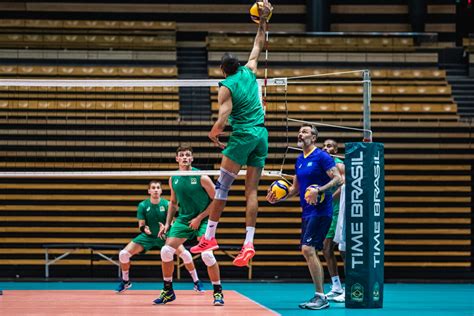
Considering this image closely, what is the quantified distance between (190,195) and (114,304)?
1633 mm

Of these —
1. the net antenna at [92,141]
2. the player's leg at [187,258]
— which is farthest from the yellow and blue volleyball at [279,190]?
the net antenna at [92,141]

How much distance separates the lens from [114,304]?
1023 centimetres

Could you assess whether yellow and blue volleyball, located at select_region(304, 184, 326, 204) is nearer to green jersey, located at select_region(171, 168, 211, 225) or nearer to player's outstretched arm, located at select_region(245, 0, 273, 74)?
green jersey, located at select_region(171, 168, 211, 225)

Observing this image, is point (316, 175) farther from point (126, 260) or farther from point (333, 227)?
point (126, 260)

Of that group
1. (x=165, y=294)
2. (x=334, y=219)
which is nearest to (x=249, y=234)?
(x=165, y=294)

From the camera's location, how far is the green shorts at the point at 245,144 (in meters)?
8.00

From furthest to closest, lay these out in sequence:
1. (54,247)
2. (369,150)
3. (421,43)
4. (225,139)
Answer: (421,43) < (225,139) < (54,247) < (369,150)

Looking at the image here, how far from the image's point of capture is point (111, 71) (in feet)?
62.5

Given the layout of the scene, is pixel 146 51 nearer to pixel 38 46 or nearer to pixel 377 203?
pixel 38 46

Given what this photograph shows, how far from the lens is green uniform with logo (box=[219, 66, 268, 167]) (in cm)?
796

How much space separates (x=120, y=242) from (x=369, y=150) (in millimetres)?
7779

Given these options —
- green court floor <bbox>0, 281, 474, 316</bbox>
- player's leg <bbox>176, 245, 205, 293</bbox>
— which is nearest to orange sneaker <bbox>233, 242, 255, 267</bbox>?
green court floor <bbox>0, 281, 474, 316</bbox>

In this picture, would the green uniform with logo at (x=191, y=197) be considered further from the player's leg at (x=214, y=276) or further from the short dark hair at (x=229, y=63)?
the short dark hair at (x=229, y=63)

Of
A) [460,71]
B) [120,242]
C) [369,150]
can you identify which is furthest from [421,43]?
[369,150]
